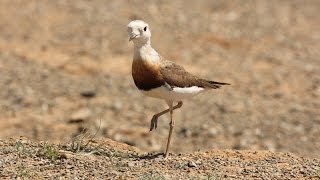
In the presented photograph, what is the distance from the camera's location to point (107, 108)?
14844mm

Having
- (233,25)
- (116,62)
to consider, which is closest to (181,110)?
(116,62)

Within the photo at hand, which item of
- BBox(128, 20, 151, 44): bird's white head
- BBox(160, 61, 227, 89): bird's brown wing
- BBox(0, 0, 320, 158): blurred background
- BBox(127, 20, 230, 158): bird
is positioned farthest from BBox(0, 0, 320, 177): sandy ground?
BBox(128, 20, 151, 44): bird's white head

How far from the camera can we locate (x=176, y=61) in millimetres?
17453

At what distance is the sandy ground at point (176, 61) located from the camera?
14.1 metres

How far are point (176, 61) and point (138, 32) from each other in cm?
851

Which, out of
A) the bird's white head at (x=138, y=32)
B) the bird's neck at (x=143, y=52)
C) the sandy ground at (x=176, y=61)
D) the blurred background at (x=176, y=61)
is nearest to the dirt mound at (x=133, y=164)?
the bird's neck at (x=143, y=52)

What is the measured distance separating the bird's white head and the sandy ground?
2433mm

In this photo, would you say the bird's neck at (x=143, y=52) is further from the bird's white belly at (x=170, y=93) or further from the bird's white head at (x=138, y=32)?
the bird's white belly at (x=170, y=93)

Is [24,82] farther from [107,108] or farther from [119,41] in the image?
[119,41]

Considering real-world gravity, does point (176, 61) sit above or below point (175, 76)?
above

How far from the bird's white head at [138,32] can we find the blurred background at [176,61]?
4.36 metres

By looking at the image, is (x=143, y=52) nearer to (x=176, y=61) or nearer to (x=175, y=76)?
(x=175, y=76)

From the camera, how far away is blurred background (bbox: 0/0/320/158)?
555 inches

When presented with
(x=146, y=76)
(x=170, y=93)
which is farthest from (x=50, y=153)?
(x=170, y=93)
